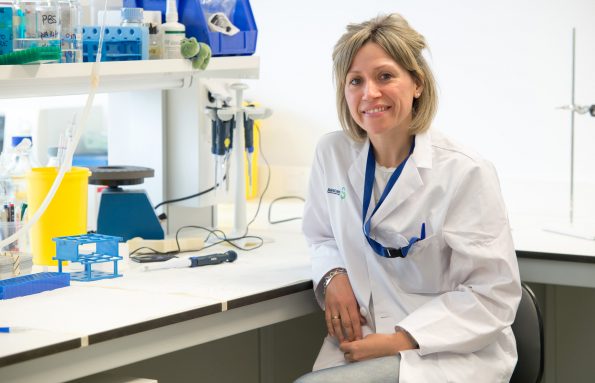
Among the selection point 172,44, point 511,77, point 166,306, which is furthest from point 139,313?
point 511,77

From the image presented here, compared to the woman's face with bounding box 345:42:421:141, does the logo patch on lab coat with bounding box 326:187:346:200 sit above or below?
below

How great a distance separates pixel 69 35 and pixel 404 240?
88 centimetres

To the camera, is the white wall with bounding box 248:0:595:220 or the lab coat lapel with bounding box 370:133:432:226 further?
the white wall with bounding box 248:0:595:220

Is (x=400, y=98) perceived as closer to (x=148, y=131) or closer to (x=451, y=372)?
(x=451, y=372)

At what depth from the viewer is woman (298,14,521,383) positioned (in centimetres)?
189

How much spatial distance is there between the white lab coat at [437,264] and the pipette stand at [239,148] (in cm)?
50

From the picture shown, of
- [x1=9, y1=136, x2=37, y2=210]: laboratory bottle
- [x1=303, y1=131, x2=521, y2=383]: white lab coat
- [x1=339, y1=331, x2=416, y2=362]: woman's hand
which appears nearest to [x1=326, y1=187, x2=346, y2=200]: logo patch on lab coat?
[x1=303, y1=131, x2=521, y2=383]: white lab coat

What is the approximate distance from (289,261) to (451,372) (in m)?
0.58

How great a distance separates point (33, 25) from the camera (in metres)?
2.01

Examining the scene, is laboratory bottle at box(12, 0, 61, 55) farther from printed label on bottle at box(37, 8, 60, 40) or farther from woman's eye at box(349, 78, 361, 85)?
woman's eye at box(349, 78, 361, 85)

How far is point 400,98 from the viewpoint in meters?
2.00

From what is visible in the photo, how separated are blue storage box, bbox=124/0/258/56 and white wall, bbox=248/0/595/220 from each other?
30.4 inches

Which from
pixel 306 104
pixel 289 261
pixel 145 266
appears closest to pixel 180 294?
pixel 145 266

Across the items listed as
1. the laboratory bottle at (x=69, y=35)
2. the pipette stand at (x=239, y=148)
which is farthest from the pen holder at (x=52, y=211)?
the pipette stand at (x=239, y=148)
